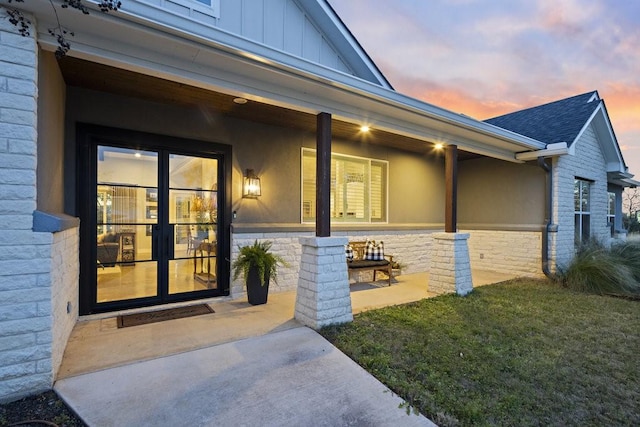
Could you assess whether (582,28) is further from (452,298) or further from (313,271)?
(313,271)

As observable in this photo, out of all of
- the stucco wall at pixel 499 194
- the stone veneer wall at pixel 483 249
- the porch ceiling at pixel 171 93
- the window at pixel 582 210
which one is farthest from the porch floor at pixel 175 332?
the window at pixel 582 210

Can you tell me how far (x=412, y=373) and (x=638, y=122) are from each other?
47.8ft

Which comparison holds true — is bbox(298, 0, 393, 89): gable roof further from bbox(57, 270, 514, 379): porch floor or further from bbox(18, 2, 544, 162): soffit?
bbox(57, 270, 514, 379): porch floor

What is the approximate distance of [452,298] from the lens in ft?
17.0

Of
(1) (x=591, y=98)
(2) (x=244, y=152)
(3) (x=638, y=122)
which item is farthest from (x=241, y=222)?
(3) (x=638, y=122)

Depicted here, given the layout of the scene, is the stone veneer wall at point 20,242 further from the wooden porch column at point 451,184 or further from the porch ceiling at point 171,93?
the wooden porch column at point 451,184

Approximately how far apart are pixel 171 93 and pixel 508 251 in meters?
7.91

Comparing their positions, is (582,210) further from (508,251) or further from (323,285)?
(323,285)

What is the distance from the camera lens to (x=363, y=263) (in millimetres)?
5973

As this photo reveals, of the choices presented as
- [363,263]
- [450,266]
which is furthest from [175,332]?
[450,266]

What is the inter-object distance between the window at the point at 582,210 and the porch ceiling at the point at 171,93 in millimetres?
5980

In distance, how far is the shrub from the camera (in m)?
6.00

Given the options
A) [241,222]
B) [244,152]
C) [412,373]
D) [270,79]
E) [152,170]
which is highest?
[270,79]

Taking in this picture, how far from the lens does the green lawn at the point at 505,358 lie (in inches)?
94.6
